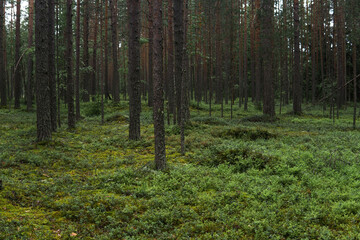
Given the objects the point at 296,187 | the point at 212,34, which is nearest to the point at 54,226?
the point at 296,187

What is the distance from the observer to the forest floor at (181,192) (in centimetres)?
514

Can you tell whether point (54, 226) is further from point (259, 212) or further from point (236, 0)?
point (236, 0)

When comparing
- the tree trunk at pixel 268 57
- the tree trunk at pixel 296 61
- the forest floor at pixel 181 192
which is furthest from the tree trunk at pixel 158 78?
the tree trunk at pixel 296 61

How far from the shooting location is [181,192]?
6793mm

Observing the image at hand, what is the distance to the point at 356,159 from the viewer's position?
30.2 feet

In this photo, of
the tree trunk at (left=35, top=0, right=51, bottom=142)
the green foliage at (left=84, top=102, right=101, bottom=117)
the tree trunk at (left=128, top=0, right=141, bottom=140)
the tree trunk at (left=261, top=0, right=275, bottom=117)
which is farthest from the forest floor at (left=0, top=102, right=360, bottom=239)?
the green foliage at (left=84, top=102, right=101, bottom=117)

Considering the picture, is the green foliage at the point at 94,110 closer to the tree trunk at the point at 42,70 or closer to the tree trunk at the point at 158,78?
the tree trunk at the point at 42,70

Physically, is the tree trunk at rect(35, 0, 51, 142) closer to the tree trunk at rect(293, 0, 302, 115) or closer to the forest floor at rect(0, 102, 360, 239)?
the forest floor at rect(0, 102, 360, 239)

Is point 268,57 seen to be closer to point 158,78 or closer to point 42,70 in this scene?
point 158,78

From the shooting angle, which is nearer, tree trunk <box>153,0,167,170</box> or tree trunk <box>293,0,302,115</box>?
tree trunk <box>153,0,167,170</box>

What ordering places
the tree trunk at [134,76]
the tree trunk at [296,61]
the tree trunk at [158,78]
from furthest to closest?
the tree trunk at [296,61], the tree trunk at [134,76], the tree trunk at [158,78]

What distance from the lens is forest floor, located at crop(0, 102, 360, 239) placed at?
16.9ft

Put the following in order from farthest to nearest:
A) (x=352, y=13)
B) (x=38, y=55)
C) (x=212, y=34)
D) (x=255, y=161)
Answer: (x=212, y=34) < (x=352, y=13) < (x=38, y=55) < (x=255, y=161)

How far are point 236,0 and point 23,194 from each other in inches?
1375
